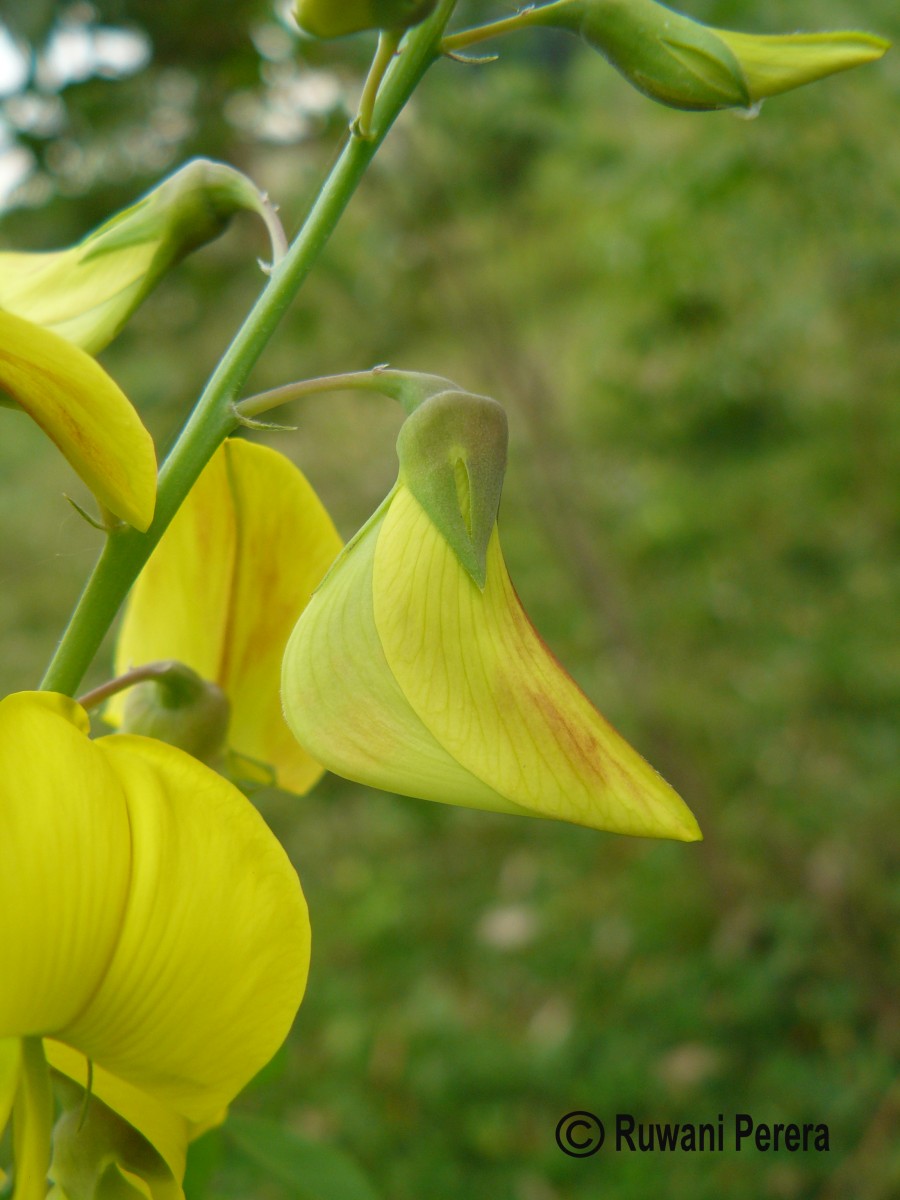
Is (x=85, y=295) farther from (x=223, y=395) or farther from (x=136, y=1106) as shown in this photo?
(x=136, y=1106)

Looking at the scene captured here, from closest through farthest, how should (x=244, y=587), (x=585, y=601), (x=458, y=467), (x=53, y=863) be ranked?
(x=53, y=863) < (x=458, y=467) < (x=244, y=587) < (x=585, y=601)

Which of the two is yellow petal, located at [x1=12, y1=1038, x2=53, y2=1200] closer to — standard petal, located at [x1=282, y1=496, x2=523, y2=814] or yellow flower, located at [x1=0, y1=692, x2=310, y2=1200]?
yellow flower, located at [x1=0, y1=692, x2=310, y2=1200]

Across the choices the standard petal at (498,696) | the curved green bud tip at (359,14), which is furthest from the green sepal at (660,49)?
the standard petal at (498,696)

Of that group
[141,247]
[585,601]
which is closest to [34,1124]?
[141,247]

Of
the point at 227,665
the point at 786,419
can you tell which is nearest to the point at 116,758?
the point at 227,665

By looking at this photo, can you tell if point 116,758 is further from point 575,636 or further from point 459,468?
point 575,636

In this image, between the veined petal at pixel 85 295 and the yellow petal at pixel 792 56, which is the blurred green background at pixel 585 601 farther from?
the yellow petal at pixel 792 56
